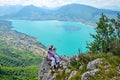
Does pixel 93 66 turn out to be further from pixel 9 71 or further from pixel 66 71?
pixel 9 71

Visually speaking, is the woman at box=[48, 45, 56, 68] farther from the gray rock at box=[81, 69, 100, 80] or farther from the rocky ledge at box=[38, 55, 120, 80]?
the gray rock at box=[81, 69, 100, 80]

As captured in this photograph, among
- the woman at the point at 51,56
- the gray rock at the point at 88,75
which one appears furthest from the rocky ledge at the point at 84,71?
the woman at the point at 51,56

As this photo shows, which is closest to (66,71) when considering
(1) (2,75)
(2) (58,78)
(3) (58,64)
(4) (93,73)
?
(2) (58,78)

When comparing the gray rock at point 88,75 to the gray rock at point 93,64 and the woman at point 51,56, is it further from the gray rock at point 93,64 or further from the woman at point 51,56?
the woman at point 51,56

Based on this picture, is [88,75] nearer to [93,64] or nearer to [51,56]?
[93,64]

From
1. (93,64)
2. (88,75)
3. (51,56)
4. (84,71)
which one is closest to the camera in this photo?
(88,75)

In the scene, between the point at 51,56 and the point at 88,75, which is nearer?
the point at 88,75

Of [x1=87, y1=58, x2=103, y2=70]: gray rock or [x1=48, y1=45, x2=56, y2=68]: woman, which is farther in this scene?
[x1=48, y1=45, x2=56, y2=68]: woman

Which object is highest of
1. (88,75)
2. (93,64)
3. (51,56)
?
(93,64)

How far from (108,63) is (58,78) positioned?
4048mm

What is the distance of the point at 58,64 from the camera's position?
2181 centimetres

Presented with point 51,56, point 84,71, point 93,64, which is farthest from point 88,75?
point 51,56

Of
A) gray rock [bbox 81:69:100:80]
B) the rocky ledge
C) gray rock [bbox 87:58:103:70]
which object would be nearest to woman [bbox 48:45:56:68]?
the rocky ledge

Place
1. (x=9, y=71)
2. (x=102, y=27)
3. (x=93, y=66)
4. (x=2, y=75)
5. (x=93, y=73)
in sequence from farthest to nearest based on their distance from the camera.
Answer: (x=9, y=71) → (x=2, y=75) → (x=102, y=27) → (x=93, y=66) → (x=93, y=73)
